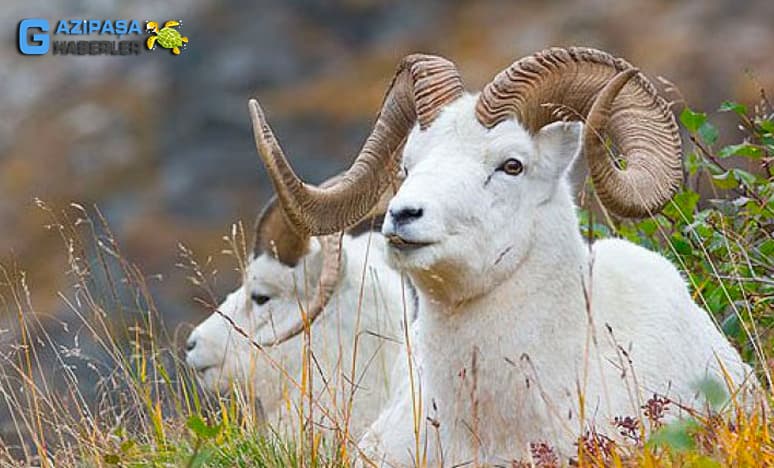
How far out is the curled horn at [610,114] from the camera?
6.91m

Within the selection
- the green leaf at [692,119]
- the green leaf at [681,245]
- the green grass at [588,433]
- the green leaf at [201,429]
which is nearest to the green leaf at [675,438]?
the green grass at [588,433]

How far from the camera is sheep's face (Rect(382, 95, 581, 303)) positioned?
6473 mm

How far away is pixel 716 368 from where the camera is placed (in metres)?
7.16

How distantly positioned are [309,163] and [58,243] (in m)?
5.33

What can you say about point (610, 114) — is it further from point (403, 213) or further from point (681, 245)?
point (681, 245)

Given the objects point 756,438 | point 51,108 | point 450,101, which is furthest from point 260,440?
point 51,108

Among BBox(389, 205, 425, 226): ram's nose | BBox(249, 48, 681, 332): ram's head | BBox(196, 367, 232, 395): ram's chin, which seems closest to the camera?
BBox(389, 205, 425, 226): ram's nose

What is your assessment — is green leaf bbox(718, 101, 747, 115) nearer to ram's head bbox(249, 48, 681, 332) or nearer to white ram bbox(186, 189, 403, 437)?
ram's head bbox(249, 48, 681, 332)

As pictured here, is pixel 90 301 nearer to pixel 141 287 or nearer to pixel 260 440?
pixel 141 287

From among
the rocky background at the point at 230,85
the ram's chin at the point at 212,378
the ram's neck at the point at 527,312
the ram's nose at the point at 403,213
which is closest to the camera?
the ram's nose at the point at 403,213

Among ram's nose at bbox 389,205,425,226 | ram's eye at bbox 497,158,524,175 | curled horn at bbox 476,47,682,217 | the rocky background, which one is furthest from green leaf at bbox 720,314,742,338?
the rocky background

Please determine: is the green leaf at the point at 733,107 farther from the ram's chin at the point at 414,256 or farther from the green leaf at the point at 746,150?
the ram's chin at the point at 414,256

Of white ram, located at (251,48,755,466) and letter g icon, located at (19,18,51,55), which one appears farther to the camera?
letter g icon, located at (19,18,51,55)

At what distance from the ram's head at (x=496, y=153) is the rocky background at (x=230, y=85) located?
903 inches
